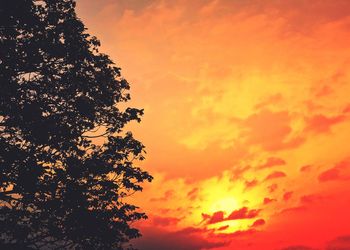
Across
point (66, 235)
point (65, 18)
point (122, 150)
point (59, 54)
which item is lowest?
point (66, 235)

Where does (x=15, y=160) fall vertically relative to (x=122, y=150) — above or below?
below

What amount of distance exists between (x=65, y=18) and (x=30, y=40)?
2.21 m

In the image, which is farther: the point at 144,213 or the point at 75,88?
the point at 144,213

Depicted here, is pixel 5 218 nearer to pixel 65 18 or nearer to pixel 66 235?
pixel 66 235

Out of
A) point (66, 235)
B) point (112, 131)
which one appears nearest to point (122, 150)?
point (112, 131)

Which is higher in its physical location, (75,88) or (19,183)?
(75,88)

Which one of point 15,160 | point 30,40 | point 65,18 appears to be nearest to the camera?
point 15,160

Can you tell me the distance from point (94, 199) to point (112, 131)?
338 centimetres

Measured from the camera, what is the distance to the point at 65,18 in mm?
18156

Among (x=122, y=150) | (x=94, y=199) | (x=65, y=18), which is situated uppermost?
(x=65, y=18)

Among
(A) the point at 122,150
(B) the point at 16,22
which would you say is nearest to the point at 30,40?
(B) the point at 16,22

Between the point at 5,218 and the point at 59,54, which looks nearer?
the point at 5,218

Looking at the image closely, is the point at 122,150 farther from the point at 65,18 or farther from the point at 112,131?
the point at 65,18

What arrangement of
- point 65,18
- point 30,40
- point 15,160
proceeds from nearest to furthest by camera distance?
point 15,160
point 30,40
point 65,18
